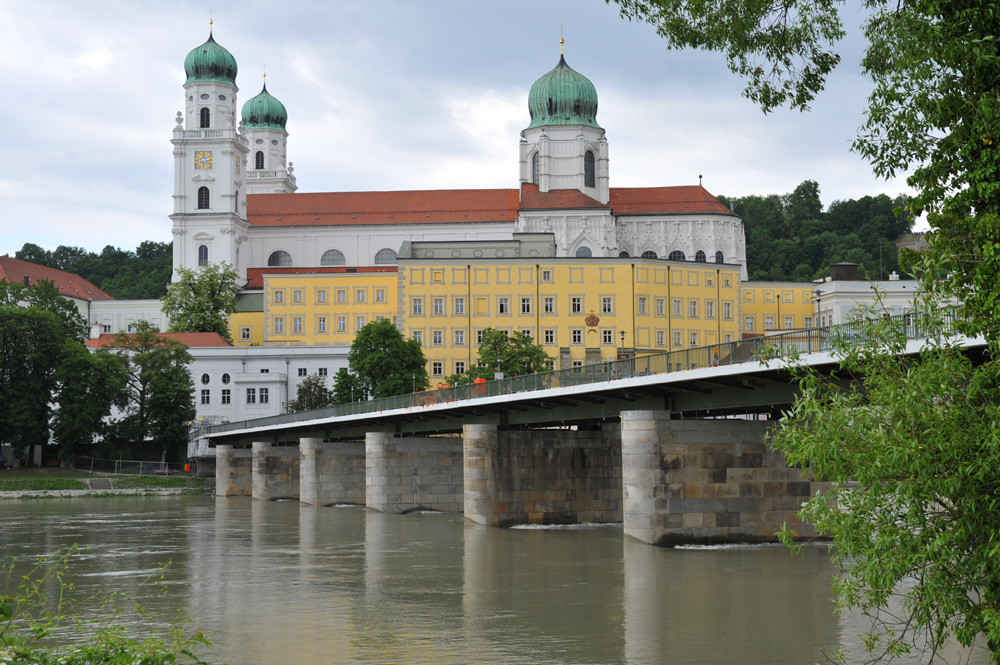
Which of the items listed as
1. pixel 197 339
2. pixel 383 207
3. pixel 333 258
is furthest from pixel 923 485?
pixel 383 207

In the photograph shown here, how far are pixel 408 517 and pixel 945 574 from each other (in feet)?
144

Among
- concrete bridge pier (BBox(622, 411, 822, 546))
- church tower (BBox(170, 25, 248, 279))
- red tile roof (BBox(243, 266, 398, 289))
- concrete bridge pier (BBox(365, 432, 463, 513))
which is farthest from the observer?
church tower (BBox(170, 25, 248, 279))

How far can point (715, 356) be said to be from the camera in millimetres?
35125

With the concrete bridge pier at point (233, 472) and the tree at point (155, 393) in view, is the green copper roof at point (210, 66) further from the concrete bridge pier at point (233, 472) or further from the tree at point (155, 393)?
the concrete bridge pier at point (233, 472)

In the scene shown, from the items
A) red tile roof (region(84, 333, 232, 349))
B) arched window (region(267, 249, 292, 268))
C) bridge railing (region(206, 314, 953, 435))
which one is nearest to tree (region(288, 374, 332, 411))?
red tile roof (region(84, 333, 232, 349))

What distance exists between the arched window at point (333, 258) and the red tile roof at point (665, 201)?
32859 mm

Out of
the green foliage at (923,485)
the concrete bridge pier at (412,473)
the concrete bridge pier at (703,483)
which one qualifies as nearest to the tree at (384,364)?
the concrete bridge pier at (412,473)

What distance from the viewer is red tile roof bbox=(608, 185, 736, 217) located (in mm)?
150125

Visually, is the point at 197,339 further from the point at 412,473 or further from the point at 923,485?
the point at 923,485

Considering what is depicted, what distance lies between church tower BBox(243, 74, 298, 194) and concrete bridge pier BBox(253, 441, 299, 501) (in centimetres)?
10895

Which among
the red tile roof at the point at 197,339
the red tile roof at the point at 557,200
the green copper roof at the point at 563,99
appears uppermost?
the green copper roof at the point at 563,99

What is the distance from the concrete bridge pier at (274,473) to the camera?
254 feet

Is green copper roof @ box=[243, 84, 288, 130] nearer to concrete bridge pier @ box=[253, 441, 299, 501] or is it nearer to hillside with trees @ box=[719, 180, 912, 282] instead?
hillside with trees @ box=[719, 180, 912, 282]

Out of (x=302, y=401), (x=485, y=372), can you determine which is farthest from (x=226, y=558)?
(x=302, y=401)
